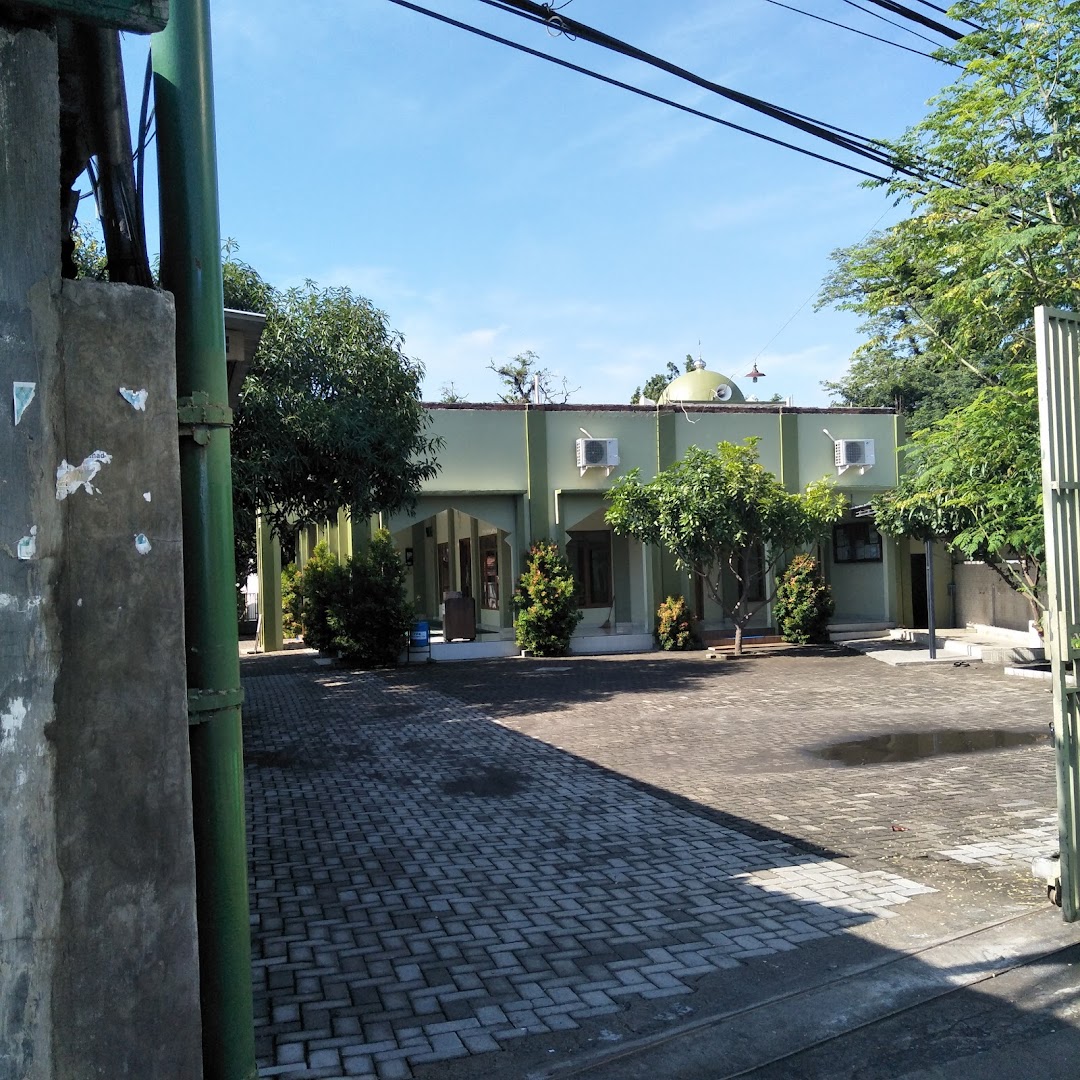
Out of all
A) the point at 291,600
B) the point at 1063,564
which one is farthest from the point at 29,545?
the point at 291,600

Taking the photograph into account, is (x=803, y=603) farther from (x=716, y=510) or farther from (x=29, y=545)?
(x=29, y=545)

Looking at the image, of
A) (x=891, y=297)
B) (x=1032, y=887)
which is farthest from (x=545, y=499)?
(x=1032, y=887)

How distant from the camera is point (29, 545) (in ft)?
8.40

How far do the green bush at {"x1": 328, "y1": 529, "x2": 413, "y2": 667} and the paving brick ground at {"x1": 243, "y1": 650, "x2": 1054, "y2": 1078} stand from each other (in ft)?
18.3

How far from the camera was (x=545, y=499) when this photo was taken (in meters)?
21.7

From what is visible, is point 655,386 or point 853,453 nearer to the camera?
point 853,453

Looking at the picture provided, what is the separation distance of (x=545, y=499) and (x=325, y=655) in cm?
587

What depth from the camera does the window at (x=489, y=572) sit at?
943 inches

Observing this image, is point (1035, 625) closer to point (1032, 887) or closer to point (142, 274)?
point (1032, 887)

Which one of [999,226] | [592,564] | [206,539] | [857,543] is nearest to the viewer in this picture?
[206,539]

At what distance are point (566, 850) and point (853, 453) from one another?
61.4 feet

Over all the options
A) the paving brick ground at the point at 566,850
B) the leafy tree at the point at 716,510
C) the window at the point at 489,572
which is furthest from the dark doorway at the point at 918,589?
the paving brick ground at the point at 566,850

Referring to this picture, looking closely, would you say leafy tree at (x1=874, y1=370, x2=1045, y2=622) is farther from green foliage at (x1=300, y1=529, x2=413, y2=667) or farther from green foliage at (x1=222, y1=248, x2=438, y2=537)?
green foliage at (x1=300, y1=529, x2=413, y2=667)

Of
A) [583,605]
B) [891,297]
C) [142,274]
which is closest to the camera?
[142,274]
